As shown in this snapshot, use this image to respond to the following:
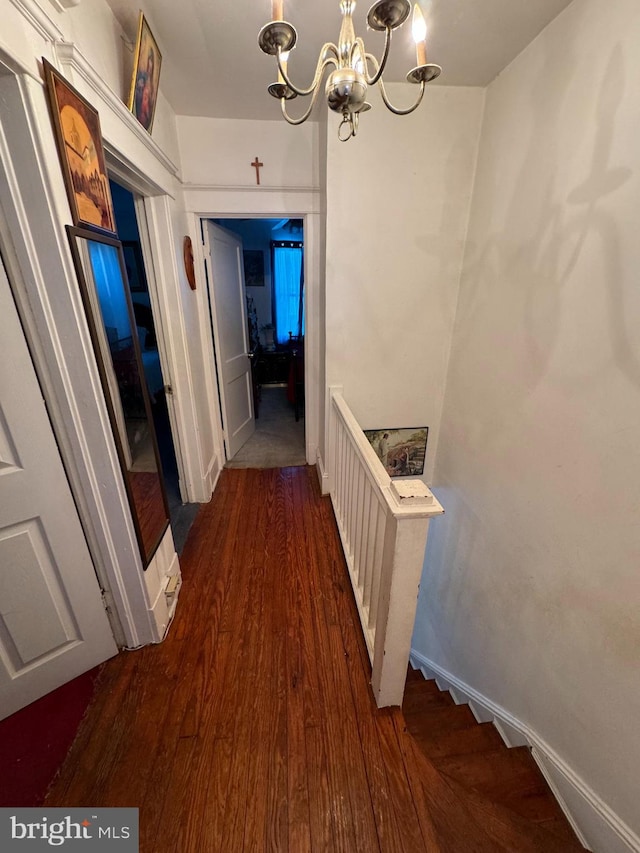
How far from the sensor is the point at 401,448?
8.18 feet

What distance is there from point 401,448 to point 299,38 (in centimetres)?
230

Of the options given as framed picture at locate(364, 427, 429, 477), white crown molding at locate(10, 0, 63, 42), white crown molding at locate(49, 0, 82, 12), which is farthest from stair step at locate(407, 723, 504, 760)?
white crown molding at locate(49, 0, 82, 12)

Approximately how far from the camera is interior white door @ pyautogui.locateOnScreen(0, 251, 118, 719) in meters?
0.95

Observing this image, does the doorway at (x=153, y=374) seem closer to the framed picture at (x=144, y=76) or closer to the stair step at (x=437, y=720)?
the framed picture at (x=144, y=76)

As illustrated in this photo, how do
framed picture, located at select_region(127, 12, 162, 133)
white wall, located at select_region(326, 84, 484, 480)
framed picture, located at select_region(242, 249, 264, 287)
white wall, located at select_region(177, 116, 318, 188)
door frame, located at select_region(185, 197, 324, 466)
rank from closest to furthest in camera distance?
framed picture, located at select_region(127, 12, 162, 133), white wall, located at select_region(326, 84, 484, 480), white wall, located at select_region(177, 116, 318, 188), door frame, located at select_region(185, 197, 324, 466), framed picture, located at select_region(242, 249, 264, 287)

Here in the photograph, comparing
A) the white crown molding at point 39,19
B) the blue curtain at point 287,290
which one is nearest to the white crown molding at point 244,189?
the white crown molding at point 39,19

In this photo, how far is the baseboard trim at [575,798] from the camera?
39.8 inches

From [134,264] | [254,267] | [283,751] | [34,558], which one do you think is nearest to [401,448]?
[283,751]

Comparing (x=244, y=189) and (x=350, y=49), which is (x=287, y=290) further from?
(x=350, y=49)

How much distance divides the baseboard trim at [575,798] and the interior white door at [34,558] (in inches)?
71.8

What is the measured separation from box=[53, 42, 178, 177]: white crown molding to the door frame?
1.90 feet

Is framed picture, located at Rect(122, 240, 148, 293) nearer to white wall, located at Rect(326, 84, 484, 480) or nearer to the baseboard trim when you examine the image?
white wall, located at Rect(326, 84, 484, 480)

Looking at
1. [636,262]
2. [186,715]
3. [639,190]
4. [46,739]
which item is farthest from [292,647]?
[639,190]

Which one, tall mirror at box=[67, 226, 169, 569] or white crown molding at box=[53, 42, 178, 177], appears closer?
white crown molding at box=[53, 42, 178, 177]
